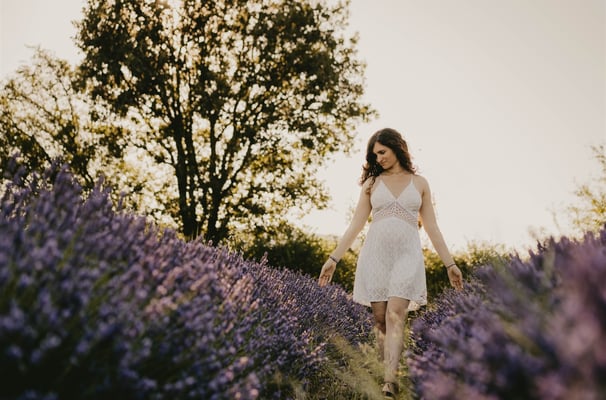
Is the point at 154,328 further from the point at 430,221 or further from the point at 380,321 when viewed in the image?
the point at 430,221

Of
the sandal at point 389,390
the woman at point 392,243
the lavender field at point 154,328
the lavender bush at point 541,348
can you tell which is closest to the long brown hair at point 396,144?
the woman at point 392,243

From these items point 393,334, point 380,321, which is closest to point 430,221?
point 380,321

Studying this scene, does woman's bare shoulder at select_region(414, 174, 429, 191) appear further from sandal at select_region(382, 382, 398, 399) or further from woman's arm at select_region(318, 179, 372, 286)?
sandal at select_region(382, 382, 398, 399)

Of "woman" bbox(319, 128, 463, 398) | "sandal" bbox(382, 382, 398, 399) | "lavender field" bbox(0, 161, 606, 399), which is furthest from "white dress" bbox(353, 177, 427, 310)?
"lavender field" bbox(0, 161, 606, 399)

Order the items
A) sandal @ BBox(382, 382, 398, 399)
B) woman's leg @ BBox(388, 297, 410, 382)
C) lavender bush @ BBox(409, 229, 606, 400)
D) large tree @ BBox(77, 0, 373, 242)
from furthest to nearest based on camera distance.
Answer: large tree @ BBox(77, 0, 373, 242)
woman's leg @ BBox(388, 297, 410, 382)
sandal @ BBox(382, 382, 398, 399)
lavender bush @ BBox(409, 229, 606, 400)

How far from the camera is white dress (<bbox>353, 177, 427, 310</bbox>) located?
12.2ft

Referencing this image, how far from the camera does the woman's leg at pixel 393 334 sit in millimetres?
3328

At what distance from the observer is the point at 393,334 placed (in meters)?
3.39

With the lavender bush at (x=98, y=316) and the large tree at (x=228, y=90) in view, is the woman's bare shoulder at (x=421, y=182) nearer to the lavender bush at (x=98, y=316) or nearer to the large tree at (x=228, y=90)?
the lavender bush at (x=98, y=316)

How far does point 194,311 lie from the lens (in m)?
1.67

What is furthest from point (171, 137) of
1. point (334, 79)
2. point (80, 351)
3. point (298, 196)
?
point (80, 351)

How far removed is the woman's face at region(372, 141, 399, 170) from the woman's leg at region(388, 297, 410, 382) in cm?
121

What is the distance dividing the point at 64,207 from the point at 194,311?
0.83m

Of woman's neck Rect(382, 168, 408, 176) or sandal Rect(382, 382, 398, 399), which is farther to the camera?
woman's neck Rect(382, 168, 408, 176)
